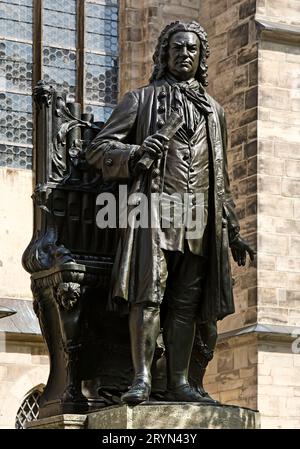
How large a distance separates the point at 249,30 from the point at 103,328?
31.8ft

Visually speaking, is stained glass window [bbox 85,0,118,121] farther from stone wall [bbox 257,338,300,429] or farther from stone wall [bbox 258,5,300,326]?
stone wall [bbox 257,338,300,429]

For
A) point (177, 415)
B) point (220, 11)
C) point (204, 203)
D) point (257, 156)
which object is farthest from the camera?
point (220, 11)

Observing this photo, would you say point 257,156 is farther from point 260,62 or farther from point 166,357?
point 166,357

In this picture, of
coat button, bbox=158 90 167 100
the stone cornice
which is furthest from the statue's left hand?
the stone cornice

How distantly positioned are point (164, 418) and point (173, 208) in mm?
1056

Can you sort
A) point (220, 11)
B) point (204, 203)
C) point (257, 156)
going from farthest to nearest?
point (220, 11) < point (257, 156) < point (204, 203)

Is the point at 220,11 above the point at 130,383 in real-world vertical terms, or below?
above

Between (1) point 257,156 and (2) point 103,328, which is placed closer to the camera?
(2) point 103,328

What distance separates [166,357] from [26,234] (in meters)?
9.70

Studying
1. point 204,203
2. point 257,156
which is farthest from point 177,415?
point 257,156

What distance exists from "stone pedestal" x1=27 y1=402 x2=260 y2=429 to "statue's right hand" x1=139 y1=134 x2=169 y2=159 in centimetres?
121

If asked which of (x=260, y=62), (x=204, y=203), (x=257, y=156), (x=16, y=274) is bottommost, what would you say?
(x=204, y=203)

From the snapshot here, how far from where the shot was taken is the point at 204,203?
7527mm

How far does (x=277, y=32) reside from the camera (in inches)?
659
